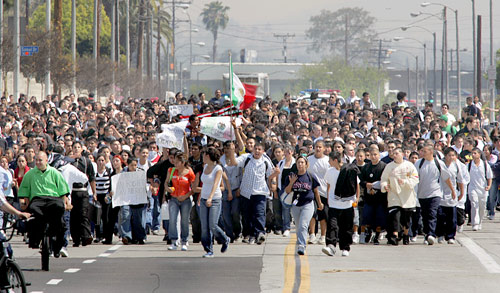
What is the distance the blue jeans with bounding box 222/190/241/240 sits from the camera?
58.7 feet

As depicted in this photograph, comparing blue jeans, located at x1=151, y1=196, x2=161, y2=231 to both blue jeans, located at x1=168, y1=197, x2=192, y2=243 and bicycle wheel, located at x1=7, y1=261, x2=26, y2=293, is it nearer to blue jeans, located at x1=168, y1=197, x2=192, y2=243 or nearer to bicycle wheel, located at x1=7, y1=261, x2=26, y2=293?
blue jeans, located at x1=168, y1=197, x2=192, y2=243

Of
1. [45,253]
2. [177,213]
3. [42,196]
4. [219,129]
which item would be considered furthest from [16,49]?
[45,253]

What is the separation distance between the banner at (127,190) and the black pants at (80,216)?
0.84 metres

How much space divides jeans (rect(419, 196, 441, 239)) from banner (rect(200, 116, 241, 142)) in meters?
3.46

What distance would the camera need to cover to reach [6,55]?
41.3 m

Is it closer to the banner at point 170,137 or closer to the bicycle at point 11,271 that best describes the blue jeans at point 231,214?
the banner at point 170,137

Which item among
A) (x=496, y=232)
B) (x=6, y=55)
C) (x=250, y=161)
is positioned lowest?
(x=496, y=232)

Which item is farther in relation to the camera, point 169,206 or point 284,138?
point 284,138

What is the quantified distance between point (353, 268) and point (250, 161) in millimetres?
3870

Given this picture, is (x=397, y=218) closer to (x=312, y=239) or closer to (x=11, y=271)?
(x=312, y=239)

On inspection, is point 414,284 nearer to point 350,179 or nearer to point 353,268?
point 353,268

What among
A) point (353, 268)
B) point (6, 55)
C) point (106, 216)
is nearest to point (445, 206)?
point (353, 268)

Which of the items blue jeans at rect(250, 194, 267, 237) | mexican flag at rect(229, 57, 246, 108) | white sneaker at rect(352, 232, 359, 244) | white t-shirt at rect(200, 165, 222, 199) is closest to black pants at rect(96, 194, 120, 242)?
blue jeans at rect(250, 194, 267, 237)

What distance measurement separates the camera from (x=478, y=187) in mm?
21031
